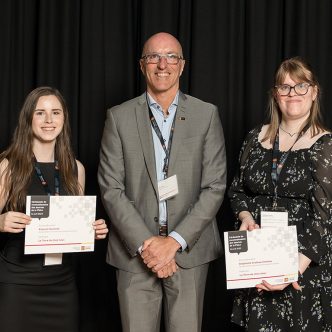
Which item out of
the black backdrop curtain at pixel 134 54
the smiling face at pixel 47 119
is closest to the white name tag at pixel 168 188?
the smiling face at pixel 47 119

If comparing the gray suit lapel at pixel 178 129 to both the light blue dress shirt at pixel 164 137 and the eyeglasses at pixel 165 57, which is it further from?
the eyeglasses at pixel 165 57

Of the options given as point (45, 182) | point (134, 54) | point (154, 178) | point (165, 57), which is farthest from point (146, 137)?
point (134, 54)

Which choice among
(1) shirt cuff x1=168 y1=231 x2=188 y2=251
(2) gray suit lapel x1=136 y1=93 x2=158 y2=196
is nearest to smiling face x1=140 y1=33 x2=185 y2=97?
(2) gray suit lapel x1=136 y1=93 x2=158 y2=196

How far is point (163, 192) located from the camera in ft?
8.32

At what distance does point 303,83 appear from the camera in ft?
8.12

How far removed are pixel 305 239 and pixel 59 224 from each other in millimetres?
1161

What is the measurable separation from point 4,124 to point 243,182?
1.75 m

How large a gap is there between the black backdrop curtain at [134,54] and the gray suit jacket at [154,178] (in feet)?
2.93

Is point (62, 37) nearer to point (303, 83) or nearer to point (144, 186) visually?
point (144, 186)

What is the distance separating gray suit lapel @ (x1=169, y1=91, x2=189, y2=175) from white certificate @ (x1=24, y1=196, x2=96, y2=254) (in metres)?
0.46

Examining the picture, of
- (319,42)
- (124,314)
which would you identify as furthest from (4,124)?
(319,42)

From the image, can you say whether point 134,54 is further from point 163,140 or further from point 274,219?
point 274,219

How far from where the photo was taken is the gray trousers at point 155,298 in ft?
8.48

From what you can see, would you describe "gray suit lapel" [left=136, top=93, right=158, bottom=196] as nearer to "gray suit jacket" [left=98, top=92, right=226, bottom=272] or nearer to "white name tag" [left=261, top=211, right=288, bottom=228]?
"gray suit jacket" [left=98, top=92, right=226, bottom=272]
